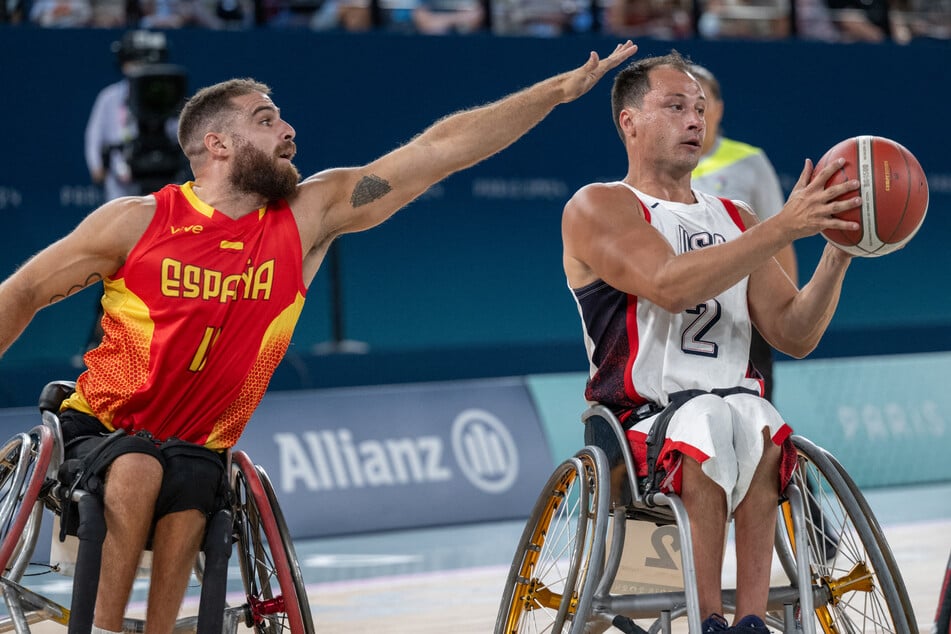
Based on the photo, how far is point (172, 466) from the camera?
3072mm

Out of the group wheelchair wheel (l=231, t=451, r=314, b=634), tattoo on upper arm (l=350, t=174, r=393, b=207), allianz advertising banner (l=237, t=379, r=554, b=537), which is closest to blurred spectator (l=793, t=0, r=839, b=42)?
allianz advertising banner (l=237, t=379, r=554, b=537)

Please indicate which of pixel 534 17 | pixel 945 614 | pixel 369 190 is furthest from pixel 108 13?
pixel 945 614

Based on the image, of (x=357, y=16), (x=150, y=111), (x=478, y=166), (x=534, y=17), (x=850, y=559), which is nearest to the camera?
(x=850, y=559)

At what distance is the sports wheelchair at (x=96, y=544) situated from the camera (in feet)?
9.59

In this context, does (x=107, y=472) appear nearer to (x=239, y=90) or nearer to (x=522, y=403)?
(x=239, y=90)

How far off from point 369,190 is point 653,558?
3.60 feet

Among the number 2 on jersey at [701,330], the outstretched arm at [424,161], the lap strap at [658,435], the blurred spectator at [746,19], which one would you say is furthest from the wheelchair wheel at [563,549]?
the blurred spectator at [746,19]

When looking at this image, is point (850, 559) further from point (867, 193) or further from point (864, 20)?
point (864, 20)

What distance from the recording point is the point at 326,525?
6.19 m

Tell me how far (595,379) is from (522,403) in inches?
134

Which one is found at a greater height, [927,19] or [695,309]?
[927,19]

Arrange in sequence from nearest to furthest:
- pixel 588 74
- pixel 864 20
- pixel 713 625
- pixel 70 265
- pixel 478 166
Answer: pixel 713 625, pixel 70 265, pixel 588 74, pixel 478 166, pixel 864 20

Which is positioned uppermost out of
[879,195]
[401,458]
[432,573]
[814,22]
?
[814,22]

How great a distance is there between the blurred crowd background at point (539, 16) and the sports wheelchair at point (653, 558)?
534cm
